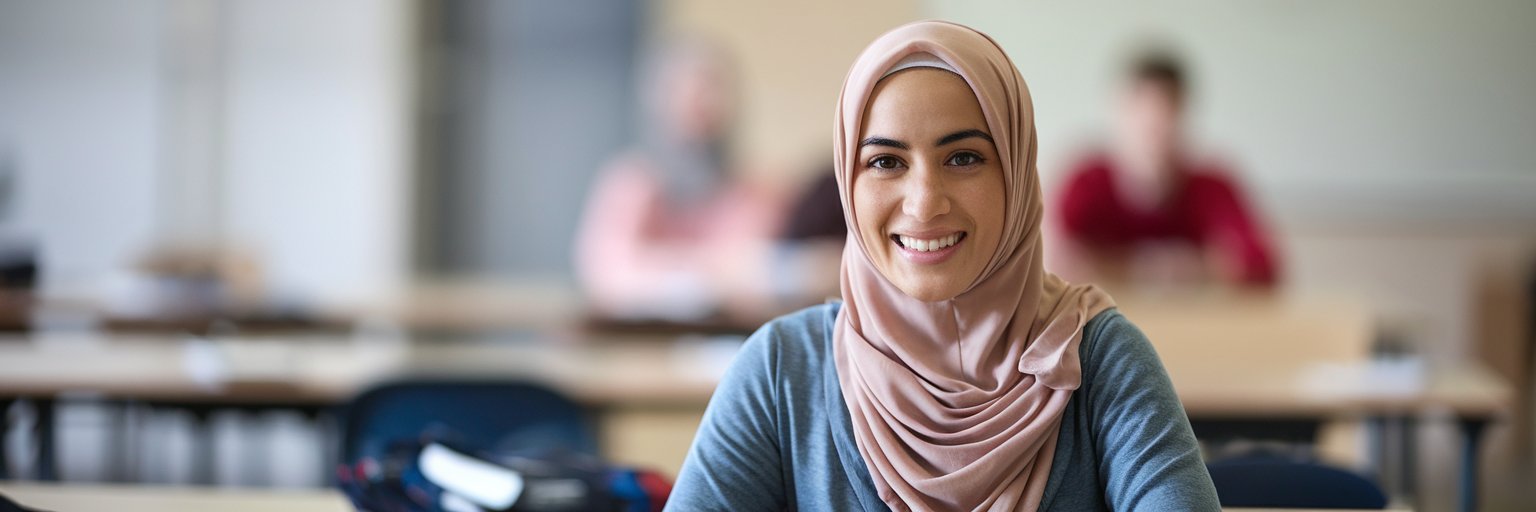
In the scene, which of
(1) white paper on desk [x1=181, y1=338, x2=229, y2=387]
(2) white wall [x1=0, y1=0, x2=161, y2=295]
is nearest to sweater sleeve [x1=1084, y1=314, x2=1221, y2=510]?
(1) white paper on desk [x1=181, y1=338, x2=229, y2=387]

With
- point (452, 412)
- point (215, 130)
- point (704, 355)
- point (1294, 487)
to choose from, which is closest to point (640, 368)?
point (704, 355)

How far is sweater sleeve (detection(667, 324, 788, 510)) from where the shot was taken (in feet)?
3.82

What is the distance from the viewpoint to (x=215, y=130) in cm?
594

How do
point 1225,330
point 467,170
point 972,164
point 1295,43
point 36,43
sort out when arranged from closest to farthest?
point 972,164 < point 1225,330 < point 1295,43 < point 36,43 < point 467,170

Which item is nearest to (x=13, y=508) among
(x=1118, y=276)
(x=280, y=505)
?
(x=280, y=505)

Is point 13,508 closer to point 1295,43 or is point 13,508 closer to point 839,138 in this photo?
point 839,138

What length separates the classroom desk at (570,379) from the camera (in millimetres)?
2555

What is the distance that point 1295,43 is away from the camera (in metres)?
5.16

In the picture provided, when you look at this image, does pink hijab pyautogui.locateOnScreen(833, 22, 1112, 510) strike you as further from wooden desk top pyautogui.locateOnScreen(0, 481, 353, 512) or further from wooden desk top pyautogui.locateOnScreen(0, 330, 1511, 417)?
wooden desk top pyautogui.locateOnScreen(0, 330, 1511, 417)

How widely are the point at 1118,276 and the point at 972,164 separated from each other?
293 cm

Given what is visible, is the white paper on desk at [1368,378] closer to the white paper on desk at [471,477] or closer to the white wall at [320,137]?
the white paper on desk at [471,477]

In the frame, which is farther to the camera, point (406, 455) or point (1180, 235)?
point (1180, 235)

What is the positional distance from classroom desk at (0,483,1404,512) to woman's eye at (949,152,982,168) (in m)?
0.96

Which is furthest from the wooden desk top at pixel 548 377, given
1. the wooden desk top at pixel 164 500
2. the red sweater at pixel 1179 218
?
the red sweater at pixel 1179 218
